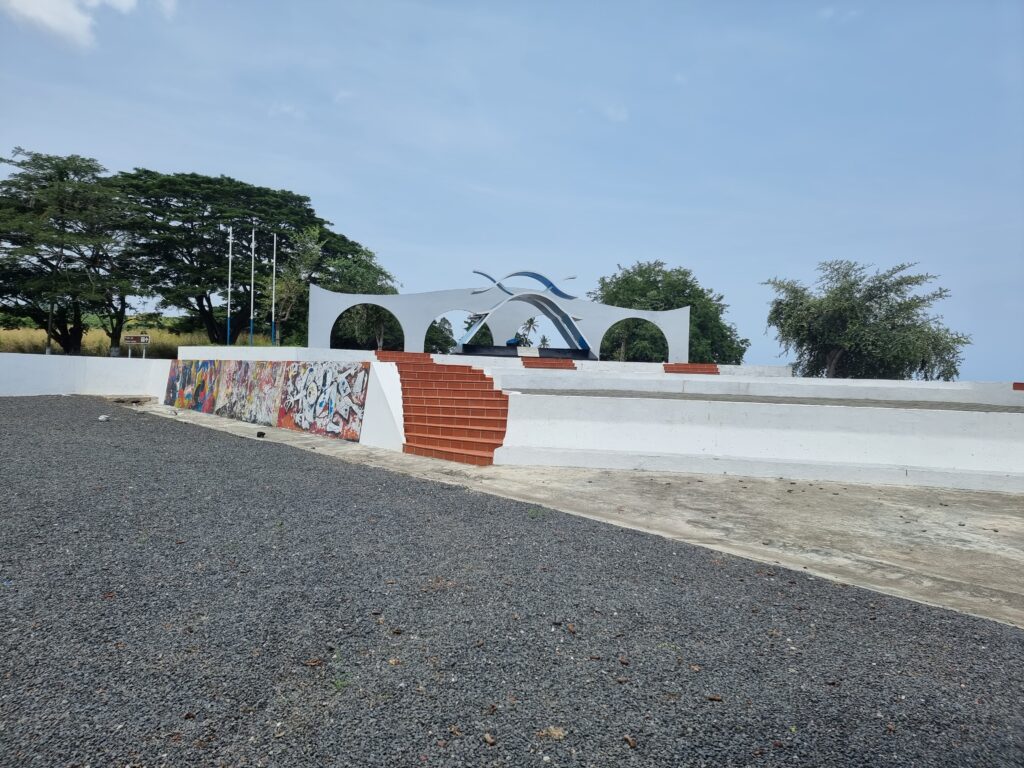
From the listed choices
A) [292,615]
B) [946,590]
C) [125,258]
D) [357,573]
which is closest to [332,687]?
[292,615]

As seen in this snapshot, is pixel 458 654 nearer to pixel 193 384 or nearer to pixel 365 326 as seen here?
pixel 193 384

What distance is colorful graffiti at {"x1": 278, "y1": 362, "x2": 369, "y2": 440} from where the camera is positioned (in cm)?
1223

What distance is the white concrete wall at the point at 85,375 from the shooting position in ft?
73.4

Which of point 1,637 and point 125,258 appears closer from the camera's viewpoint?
point 1,637

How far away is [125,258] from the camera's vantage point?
1344 inches

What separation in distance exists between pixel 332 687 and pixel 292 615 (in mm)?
871

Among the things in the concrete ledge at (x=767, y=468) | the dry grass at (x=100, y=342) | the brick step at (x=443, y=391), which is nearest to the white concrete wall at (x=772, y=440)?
the concrete ledge at (x=767, y=468)

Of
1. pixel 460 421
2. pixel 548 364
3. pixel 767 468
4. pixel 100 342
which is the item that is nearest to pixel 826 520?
pixel 767 468

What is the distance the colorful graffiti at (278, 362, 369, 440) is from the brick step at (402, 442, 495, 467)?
1.90m

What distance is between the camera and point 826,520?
6281 mm

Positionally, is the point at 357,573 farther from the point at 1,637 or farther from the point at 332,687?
the point at 1,637

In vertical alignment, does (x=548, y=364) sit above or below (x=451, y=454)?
above

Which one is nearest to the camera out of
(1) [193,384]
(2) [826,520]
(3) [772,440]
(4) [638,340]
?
(2) [826,520]

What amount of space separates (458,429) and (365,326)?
2996 centimetres
